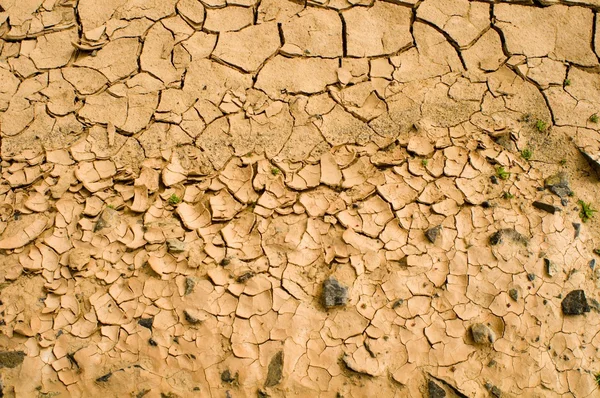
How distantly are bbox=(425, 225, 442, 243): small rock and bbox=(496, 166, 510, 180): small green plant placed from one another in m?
0.45

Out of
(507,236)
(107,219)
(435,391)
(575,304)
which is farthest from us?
(107,219)

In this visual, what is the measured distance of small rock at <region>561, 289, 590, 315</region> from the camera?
267cm

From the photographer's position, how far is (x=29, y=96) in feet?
10.8

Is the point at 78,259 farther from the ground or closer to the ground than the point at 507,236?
closer to the ground

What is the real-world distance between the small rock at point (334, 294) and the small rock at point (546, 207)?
3.53 feet

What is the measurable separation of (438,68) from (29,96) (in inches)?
94.6

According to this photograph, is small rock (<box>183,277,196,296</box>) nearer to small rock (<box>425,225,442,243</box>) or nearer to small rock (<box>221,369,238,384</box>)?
small rock (<box>221,369,238,384</box>)

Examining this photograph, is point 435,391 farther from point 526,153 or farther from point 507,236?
point 526,153

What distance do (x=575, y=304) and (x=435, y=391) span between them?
80 centimetres

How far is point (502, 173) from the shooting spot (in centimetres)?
296

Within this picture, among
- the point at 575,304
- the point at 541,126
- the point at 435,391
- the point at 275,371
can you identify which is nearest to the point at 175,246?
the point at 275,371

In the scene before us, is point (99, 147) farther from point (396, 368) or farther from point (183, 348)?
point (396, 368)

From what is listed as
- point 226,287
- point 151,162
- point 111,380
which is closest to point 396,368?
point 226,287

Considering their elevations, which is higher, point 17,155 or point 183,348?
point 17,155
